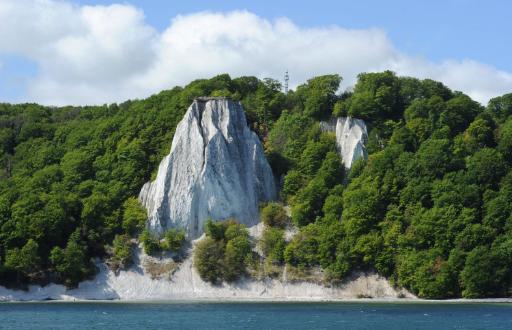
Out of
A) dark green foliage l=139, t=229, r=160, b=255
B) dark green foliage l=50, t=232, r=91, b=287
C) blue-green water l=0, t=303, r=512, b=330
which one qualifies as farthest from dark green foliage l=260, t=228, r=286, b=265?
dark green foliage l=50, t=232, r=91, b=287

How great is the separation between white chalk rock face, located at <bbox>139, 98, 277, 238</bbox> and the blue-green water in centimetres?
1628

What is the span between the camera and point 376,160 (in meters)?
111

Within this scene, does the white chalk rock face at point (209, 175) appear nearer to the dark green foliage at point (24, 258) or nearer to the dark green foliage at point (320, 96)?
the dark green foliage at point (320, 96)

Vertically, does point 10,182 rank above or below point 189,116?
below

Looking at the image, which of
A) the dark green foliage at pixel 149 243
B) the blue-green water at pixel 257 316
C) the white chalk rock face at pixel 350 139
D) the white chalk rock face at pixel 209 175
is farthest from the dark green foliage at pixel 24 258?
the white chalk rock face at pixel 350 139

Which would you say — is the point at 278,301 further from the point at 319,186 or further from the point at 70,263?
the point at 70,263

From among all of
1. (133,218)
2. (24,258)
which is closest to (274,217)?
(133,218)

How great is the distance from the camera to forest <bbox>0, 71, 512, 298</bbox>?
99.2 m

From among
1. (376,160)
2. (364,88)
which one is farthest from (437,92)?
(376,160)

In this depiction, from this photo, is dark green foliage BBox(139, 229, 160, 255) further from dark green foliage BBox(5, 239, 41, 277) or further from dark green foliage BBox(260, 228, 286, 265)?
dark green foliage BBox(260, 228, 286, 265)

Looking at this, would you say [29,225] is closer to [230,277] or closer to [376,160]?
[230,277]

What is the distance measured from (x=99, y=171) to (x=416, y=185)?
4013 cm

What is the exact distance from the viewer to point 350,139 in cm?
11888

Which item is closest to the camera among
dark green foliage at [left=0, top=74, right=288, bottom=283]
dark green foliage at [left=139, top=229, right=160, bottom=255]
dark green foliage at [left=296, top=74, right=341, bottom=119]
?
dark green foliage at [left=139, top=229, right=160, bottom=255]
